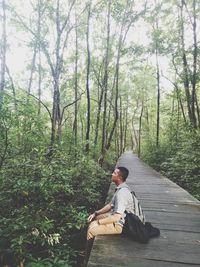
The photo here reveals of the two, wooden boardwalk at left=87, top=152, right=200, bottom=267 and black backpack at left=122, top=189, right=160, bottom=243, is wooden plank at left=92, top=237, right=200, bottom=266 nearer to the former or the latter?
wooden boardwalk at left=87, top=152, right=200, bottom=267

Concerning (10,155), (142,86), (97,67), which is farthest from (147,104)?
(10,155)

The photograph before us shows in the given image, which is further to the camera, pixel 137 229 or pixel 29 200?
pixel 29 200

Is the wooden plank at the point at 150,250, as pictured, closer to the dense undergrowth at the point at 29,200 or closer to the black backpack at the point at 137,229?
the black backpack at the point at 137,229

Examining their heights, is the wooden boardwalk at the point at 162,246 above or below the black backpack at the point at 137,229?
below

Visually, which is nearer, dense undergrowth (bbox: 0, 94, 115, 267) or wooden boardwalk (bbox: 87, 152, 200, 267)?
wooden boardwalk (bbox: 87, 152, 200, 267)

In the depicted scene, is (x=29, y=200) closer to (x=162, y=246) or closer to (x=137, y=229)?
(x=137, y=229)

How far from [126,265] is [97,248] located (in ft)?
2.15

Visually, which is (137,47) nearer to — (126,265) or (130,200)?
(130,200)

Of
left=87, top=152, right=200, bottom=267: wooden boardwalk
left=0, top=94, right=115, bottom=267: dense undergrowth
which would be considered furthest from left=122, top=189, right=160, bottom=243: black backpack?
left=0, top=94, right=115, bottom=267: dense undergrowth

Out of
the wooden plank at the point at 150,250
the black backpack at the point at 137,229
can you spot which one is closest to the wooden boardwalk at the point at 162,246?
the wooden plank at the point at 150,250

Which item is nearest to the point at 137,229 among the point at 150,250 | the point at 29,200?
the point at 150,250

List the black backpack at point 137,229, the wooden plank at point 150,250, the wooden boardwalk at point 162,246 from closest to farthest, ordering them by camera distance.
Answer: the wooden boardwalk at point 162,246 < the wooden plank at point 150,250 < the black backpack at point 137,229

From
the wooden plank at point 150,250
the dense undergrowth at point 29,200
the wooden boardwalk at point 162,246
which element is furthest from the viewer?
the dense undergrowth at point 29,200

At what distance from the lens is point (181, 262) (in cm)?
369
